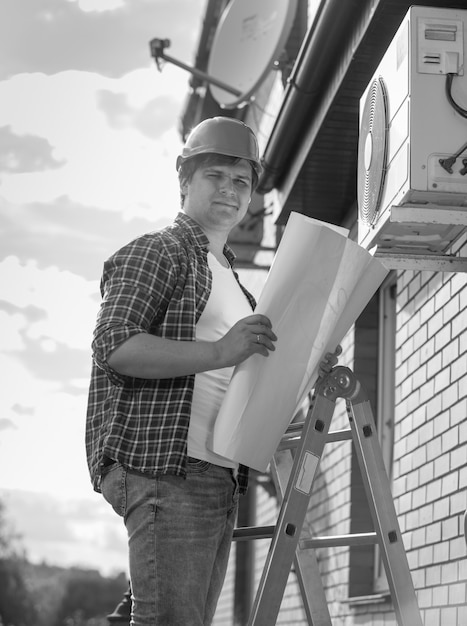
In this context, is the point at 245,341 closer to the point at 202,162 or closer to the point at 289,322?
the point at 289,322

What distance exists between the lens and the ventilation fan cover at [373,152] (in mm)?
3516

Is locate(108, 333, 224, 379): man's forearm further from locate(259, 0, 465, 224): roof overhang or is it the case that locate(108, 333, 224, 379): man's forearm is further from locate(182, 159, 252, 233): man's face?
locate(259, 0, 465, 224): roof overhang

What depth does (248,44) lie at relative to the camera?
8305 millimetres

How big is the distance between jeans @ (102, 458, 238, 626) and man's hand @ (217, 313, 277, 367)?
12.6 inches

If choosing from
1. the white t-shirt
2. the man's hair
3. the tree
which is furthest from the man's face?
the tree

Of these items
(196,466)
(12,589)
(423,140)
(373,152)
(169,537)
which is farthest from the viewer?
(12,589)

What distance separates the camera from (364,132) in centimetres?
393

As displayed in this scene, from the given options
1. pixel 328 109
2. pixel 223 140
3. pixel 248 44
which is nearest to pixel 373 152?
pixel 223 140

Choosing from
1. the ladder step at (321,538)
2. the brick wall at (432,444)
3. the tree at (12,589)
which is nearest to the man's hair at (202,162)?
the ladder step at (321,538)

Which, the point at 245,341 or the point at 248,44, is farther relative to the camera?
the point at 248,44

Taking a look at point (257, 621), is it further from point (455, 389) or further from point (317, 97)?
point (317, 97)

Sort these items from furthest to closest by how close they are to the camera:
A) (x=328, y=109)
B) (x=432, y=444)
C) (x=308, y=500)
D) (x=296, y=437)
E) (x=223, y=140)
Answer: (x=328, y=109)
(x=432, y=444)
(x=296, y=437)
(x=223, y=140)
(x=308, y=500)

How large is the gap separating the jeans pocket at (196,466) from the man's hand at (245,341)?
0.94ft

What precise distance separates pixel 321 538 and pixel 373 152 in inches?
58.6
